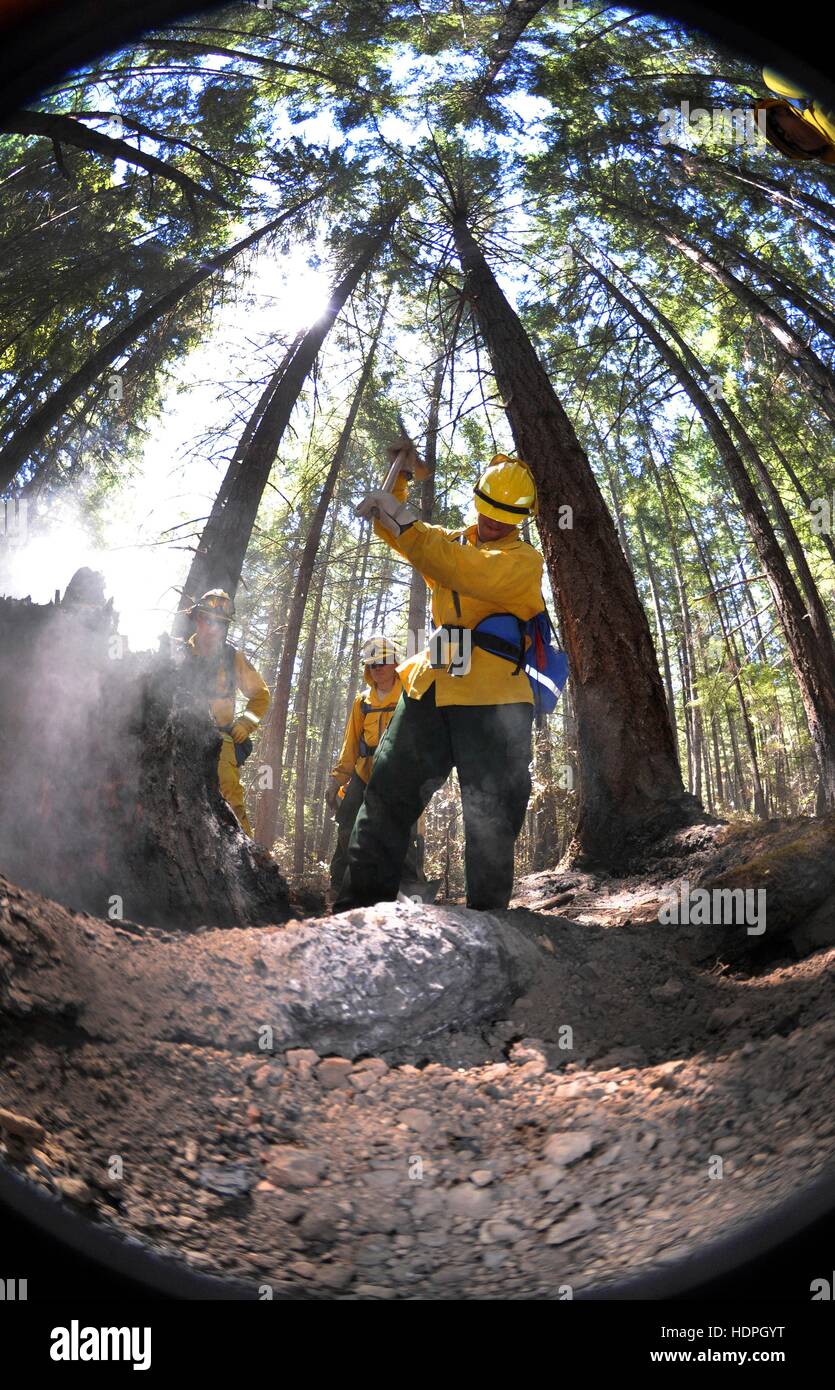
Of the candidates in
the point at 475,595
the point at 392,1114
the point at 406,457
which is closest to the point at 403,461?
the point at 406,457

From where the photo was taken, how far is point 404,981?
1.25 metres

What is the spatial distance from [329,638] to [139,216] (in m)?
0.86

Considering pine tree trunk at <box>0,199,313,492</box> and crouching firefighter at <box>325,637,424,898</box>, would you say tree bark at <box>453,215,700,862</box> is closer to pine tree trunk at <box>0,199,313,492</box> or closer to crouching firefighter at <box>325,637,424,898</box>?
crouching firefighter at <box>325,637,424,898</box>

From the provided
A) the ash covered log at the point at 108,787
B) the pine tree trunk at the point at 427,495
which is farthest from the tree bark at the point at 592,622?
the ash covered log at the point at 108,787

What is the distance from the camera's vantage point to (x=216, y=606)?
1.14m

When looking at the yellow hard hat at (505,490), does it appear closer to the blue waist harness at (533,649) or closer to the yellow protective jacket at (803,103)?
the blue waist harness at (533,649)

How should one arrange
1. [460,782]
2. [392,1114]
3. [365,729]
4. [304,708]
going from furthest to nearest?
[460,782] → [365,729] → [304,708] → [392,1114]

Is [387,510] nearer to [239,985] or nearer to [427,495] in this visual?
[427,495]

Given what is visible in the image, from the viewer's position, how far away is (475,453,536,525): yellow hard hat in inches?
71.4

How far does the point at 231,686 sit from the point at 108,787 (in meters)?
0.27

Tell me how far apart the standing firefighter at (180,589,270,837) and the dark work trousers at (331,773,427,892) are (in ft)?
1.22

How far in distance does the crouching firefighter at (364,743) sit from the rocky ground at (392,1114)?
58cm
